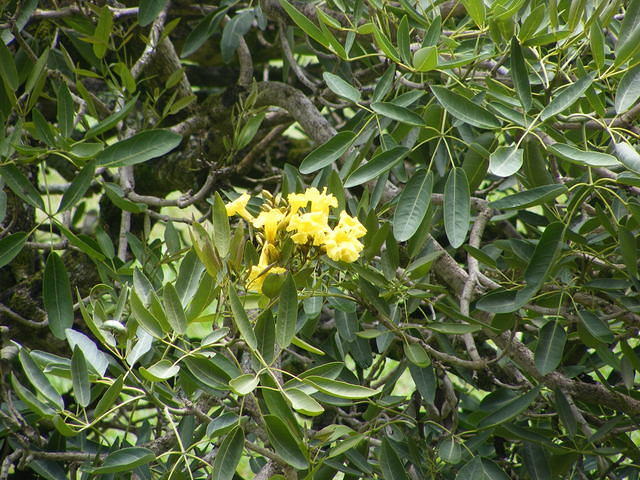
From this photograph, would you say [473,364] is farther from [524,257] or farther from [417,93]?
[417,93]

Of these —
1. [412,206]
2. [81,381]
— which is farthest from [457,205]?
[81,381]

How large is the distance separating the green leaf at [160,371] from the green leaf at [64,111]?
52 cm

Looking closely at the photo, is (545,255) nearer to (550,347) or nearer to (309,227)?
(550,347)

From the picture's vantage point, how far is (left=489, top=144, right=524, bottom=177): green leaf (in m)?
1.01

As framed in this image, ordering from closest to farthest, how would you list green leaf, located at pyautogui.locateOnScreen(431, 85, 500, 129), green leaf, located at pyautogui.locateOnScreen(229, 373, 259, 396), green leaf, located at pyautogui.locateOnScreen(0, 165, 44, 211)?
green leaf, located at pyautogui.locateOnScreen(229, 373, 259, 396) < green leaf, located at pyautogui.locateOnScreen(431, 85, 500, 129) < green leaf, located at pyautogui.locateOnScreen(0, 165, 44, 211)

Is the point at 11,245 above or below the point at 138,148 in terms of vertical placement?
below

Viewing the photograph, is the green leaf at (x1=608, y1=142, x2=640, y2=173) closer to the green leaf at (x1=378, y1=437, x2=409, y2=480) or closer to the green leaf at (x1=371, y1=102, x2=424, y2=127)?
the green leaf at (x1=371, y1=102, x2=424, y2=127)

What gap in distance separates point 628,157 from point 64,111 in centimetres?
91

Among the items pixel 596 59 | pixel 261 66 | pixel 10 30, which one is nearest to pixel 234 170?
pixel 10 30

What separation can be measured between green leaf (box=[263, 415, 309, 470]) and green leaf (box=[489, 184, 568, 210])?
0.44m

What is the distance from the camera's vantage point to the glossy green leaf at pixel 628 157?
97cm

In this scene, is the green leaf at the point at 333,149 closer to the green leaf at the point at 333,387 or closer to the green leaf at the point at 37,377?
the green leaf at the point at 333,387

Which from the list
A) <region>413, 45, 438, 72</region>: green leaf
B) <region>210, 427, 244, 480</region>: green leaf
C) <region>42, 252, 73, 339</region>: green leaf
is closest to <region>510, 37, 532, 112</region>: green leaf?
<region>413, 45, 438, 72</region>: green leaf

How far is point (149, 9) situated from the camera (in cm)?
148
